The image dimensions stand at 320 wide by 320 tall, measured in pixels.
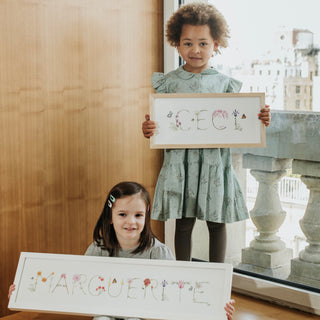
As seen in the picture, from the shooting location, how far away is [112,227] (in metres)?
2.24

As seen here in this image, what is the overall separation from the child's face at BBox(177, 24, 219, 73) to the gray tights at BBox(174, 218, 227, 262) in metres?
0.66

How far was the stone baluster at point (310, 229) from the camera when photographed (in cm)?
240

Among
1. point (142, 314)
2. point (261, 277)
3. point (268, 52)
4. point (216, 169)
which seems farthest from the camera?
point (261, 277)

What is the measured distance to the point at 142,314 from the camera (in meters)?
1.98

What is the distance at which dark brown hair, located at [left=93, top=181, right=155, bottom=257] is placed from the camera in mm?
2162

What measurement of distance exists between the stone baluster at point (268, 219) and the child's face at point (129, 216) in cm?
66

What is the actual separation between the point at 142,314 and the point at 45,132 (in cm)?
89

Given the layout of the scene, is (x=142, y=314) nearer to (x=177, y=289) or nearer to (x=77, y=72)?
(x=177, y=289)

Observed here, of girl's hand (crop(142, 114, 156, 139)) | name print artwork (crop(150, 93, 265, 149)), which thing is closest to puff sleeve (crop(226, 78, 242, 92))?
name print artwork (crop(150, 93, 265, 149))

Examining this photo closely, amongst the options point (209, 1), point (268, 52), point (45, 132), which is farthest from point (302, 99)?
point (45, 132)

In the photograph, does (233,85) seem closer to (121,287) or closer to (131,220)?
(131,220)

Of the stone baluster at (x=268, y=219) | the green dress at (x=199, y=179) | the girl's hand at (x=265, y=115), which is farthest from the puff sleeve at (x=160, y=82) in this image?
the stone baluster at (x=268, y=219)

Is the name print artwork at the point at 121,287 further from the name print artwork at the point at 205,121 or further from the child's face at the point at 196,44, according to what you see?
the child's face at the point at 196,44

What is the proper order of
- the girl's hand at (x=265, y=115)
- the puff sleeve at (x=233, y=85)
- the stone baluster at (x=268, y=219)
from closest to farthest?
the girl's hand at (x=265, y=115), the puff sleeve at (x=233, y=85), the stone baluster at (x=268, y=219)
